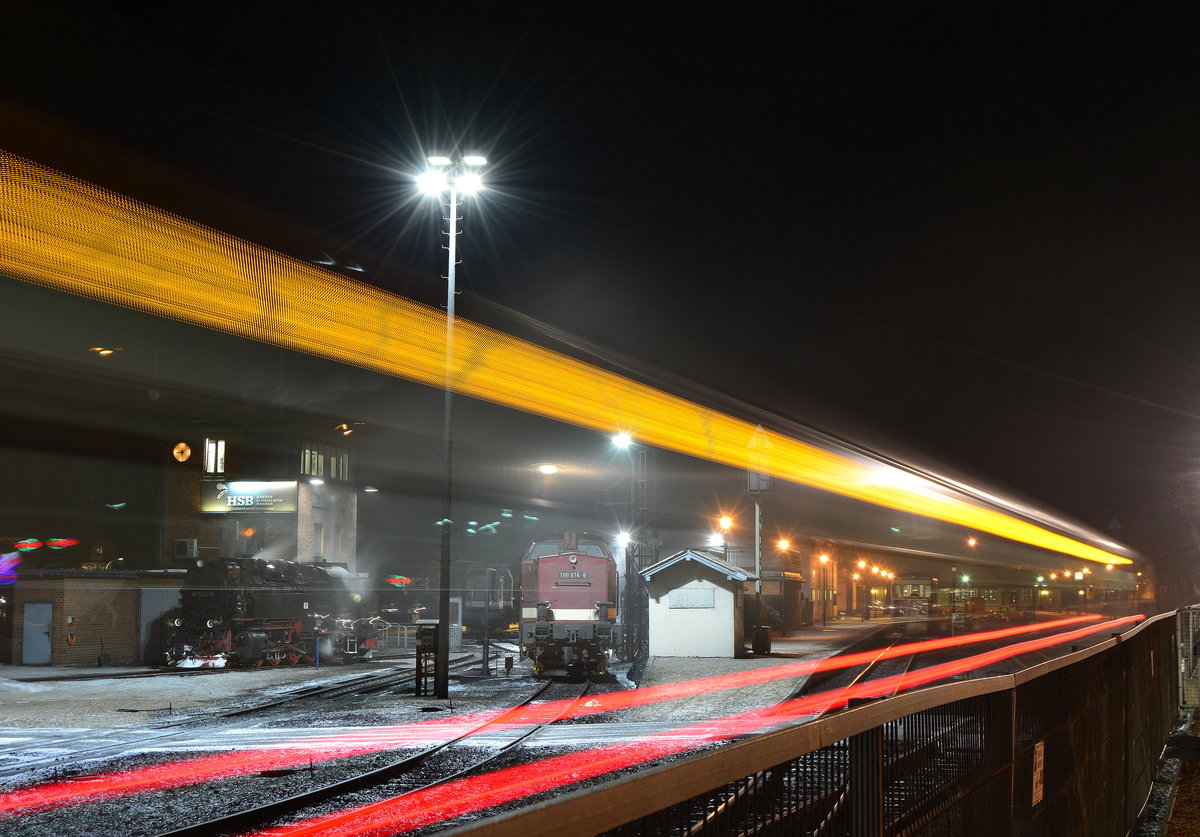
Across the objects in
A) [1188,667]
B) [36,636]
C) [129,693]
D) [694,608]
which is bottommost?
[129,693]

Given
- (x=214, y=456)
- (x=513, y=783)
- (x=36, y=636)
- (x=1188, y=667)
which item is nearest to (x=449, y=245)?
(x=513, y=783)

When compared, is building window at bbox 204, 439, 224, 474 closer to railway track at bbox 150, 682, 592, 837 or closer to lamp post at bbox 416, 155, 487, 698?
lamp post at bbox 416, 155, 487, 698

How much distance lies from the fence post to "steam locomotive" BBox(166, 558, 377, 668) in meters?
30.0

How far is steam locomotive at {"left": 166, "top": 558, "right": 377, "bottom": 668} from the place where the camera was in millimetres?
31656

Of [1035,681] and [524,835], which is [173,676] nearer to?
[1035,681]

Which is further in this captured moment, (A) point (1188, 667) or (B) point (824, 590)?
(B) point (824, 590)

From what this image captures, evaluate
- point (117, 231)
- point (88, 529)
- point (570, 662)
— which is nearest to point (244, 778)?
point (117, 231)

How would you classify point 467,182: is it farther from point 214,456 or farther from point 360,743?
point 214,456

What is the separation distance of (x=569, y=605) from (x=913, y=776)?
27129 mm

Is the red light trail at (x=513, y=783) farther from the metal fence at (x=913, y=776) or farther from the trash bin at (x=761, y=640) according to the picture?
the trash bin at (x=761, y=640)

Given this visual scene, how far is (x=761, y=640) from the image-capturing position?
3497cm

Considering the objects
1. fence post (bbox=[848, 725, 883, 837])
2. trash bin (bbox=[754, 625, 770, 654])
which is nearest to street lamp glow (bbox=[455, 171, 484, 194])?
fence post (bbox=[848, 725, 883, 837])

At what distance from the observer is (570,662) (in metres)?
27.6

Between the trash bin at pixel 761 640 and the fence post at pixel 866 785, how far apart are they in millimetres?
32464
